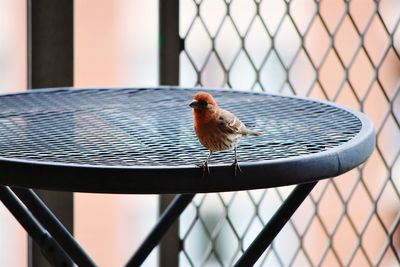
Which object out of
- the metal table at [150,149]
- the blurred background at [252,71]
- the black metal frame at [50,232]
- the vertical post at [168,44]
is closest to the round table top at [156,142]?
the metal table at [150,149]

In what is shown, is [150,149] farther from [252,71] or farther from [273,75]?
[273,75]

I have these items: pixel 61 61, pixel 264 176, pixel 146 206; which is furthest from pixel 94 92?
pixel 146 206

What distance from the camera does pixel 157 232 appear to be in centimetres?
235

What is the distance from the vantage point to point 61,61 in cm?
260

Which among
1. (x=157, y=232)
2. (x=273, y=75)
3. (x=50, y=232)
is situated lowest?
(x=157, y=232)

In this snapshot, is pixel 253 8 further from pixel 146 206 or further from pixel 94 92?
pixel 146 206

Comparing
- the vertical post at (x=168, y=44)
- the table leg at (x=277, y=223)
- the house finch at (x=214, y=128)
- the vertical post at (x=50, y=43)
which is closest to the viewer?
the house finch at (x=214, y=128)

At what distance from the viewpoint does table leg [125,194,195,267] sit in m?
2.32

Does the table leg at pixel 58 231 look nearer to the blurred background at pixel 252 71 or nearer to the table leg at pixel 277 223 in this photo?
the table leg at pixel 277 223

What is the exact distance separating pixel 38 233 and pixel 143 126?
31cm

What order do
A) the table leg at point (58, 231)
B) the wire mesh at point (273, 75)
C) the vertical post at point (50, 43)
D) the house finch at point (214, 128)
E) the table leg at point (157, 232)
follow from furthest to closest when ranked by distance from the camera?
the wire mesh at point (273, 75) < the vertical post at point (50, 43) < the table leg at point (157, 232) < the table leg at point (58, 231) < the house finch at point (214, 128)

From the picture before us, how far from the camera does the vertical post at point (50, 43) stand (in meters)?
2.59

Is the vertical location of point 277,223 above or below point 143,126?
below

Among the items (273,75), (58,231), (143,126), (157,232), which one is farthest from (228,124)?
(273,75)
